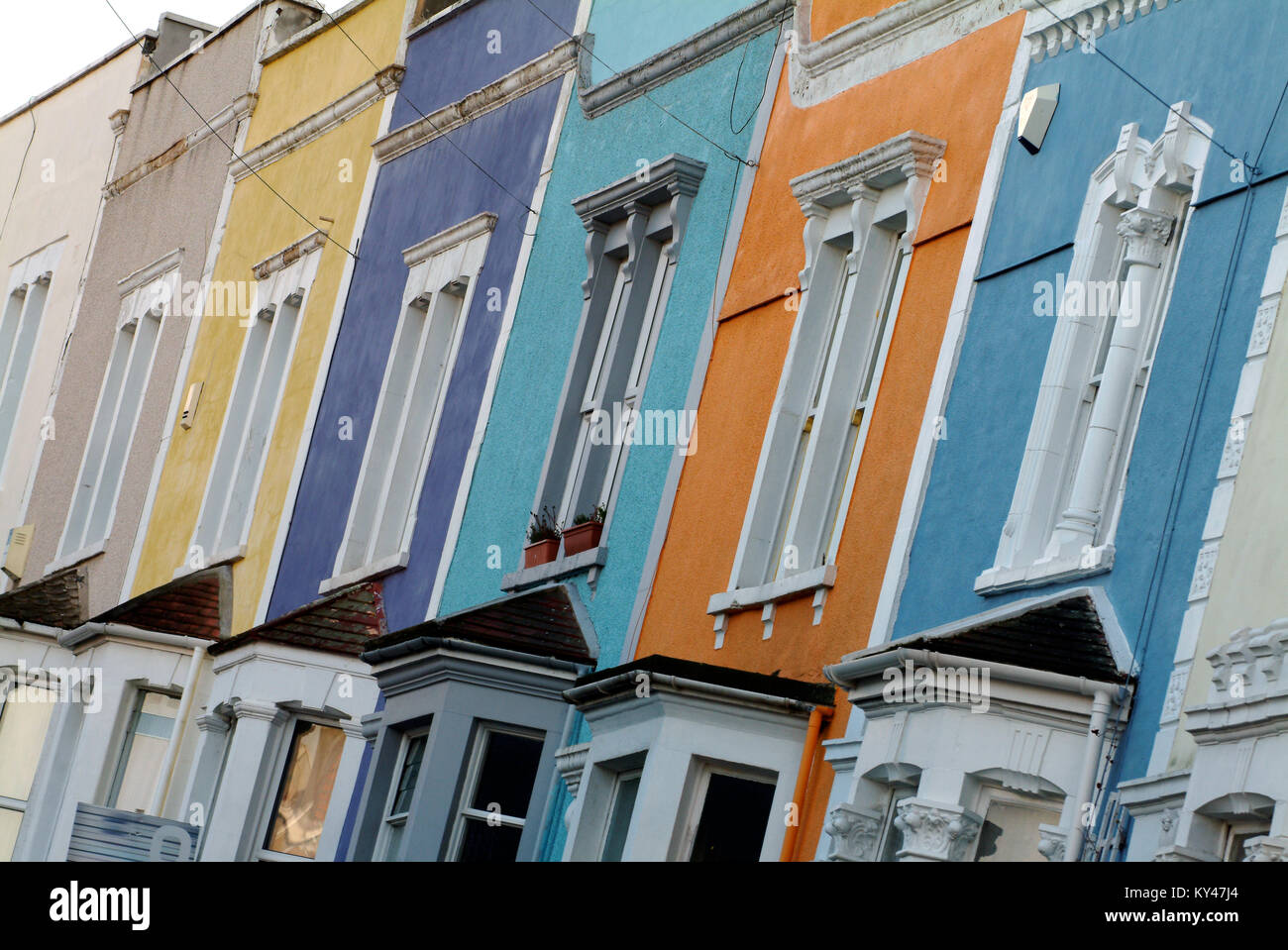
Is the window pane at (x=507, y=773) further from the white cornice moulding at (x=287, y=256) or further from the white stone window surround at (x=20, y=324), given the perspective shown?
the white stone window surround at (x=20, y=324)

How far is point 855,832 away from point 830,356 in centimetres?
364

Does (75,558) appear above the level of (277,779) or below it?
above

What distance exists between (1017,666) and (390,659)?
675cm

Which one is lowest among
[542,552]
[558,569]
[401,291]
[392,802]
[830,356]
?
[392,802]

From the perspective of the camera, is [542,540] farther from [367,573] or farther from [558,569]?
[367,573]

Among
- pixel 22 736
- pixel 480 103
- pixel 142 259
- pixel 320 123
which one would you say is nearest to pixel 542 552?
pixel 480 103

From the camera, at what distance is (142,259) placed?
28.2 meters

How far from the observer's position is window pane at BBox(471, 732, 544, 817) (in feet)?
57.1

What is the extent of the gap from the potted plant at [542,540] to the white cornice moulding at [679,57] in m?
3.18

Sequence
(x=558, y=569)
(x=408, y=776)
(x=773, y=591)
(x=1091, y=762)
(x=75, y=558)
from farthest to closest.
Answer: (x=75, y=558) < (x=408, y=776) < (x=558, y=569) < (x=773, y=591) < (x=1091, y=762)

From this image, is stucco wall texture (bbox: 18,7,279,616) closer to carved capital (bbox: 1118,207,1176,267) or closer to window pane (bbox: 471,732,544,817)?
window pane (bbox: 471,732,544,817)

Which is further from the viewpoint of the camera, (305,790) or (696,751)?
(305,790)

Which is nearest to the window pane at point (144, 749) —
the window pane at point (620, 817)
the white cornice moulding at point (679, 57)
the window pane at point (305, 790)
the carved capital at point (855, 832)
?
the window pane at point (305, 790)

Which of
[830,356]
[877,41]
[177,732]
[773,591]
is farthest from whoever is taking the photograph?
[177,732]
